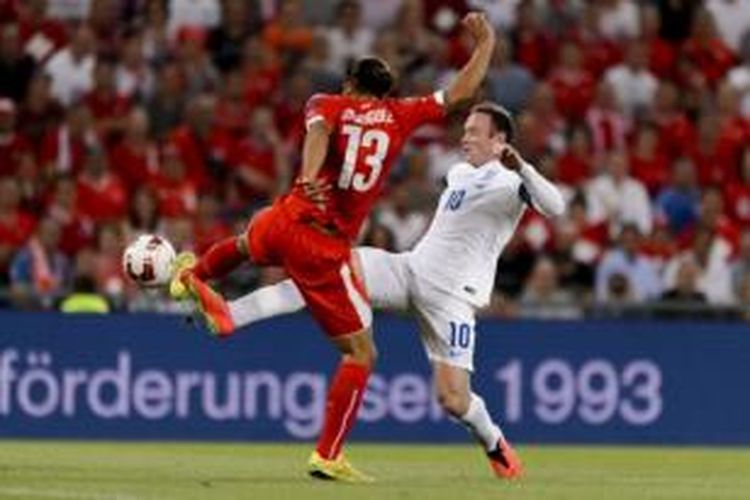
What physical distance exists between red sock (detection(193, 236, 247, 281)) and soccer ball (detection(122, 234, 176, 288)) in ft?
0.61

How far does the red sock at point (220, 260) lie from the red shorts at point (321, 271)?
389 mm

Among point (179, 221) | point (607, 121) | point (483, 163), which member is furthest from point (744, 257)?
point (483, 163)

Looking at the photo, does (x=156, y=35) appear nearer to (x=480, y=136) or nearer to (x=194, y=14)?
(x=194, y=14)

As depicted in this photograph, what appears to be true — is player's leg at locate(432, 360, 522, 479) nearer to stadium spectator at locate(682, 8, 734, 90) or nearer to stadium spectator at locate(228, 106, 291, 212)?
stadium spectator at locate(228, 106, 291, 212)

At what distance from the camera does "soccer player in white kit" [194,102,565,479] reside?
51.5ft

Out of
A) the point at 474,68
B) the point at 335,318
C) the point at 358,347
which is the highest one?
the point at 474,68

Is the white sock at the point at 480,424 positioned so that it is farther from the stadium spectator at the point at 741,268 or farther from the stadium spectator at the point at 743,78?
the stadium spectator at the point at 743,78

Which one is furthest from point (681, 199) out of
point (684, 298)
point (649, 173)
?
point (684, 298)

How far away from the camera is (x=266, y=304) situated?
15.5 m

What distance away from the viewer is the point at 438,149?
24.6 m

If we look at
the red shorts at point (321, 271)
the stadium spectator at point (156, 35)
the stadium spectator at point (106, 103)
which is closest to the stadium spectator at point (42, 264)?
the stadium spectator at point (106, 103)

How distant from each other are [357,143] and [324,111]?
25 centimetres

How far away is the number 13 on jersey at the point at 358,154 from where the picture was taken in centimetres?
1512

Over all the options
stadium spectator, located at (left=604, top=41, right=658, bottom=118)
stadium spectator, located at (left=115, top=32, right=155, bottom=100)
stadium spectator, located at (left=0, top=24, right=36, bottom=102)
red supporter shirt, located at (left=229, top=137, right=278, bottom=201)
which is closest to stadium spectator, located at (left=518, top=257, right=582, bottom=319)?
red supporter shirt, located at (left=229, top=137, right=278, bottom=201)
